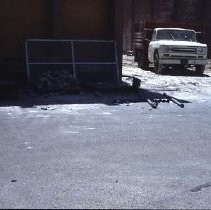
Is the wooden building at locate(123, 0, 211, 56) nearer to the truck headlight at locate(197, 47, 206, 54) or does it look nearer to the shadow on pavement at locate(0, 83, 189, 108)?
the truck headlight at locate(197, 47, 206, 54)

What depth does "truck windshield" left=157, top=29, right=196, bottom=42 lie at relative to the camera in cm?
2294

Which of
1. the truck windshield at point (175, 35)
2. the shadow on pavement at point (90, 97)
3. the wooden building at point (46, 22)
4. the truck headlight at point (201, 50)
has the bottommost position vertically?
the truck headlight at point (201, 50)

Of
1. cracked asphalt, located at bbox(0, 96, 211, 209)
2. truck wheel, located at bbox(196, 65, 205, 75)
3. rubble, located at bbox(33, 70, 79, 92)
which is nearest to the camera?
cracked asphalt, located at bbox(0, 96, 211, 209)

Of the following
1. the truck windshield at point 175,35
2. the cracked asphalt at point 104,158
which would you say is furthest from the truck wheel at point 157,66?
the cracked asphalt at point 104,158

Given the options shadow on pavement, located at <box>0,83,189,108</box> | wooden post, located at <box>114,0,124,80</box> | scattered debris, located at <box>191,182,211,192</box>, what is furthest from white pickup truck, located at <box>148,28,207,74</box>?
scattered debris, located at <box>191,182,211,192</box>

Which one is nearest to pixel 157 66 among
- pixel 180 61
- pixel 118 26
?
pixel 180 61

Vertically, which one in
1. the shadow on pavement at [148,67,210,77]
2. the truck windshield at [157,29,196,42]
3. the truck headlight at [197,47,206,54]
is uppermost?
the truck windshield at [157,29,196,42]

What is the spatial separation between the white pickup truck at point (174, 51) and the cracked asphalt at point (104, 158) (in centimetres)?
1001

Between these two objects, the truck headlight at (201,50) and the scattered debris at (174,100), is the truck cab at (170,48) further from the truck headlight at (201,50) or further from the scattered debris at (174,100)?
the scattered debris at (174,100)

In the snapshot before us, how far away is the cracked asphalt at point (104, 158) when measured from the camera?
5.58 meters

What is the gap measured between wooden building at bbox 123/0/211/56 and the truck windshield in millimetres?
7827

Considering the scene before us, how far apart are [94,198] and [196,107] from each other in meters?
7.55

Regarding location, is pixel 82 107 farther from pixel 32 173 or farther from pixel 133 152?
pixel 32 173

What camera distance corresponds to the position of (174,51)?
2156 centimetres
